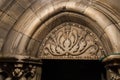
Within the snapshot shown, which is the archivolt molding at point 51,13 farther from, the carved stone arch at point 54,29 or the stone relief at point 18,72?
the stone relief at point 18,72

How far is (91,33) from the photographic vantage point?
2.54 m

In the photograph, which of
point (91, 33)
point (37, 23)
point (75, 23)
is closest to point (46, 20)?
point (37, 23)

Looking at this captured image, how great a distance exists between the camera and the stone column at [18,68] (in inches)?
94.5

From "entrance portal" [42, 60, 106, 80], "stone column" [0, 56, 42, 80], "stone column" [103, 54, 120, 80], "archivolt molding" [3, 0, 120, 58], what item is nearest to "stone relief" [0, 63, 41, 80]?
"stone column" [0, 56, 42, 80]

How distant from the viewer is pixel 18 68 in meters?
2.40

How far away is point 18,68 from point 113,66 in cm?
91

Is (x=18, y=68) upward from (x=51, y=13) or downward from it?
downward

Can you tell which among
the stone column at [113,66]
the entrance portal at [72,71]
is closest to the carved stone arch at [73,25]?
the stone column at [113,66]

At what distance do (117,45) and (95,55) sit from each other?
0.94ft

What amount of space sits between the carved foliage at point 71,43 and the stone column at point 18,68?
191 millimetres

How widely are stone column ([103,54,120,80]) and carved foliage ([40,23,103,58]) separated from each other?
22cm

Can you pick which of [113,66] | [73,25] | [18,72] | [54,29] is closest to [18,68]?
[18,72]

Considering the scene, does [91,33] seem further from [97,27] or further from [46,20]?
[46,20]

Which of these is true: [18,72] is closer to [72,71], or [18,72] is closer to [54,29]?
[54,29]
